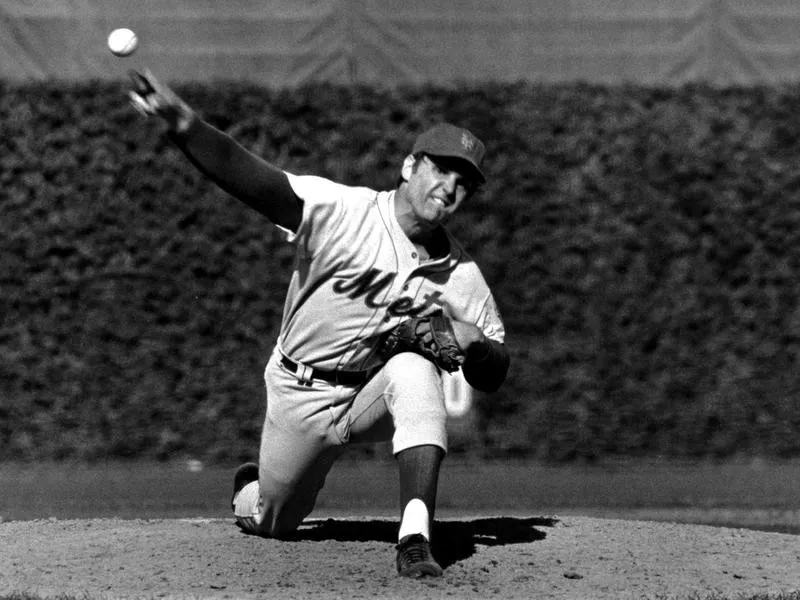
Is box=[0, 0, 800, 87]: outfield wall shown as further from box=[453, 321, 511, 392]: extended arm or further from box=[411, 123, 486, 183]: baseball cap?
box=[453, 321, 511, 392]: extended arm

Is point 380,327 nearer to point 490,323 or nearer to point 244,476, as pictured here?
point 490,323

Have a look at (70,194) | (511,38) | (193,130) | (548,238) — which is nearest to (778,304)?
(548,238)

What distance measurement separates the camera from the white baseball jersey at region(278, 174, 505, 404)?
19.4ft

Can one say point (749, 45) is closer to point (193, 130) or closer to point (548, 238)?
point (548, 238)

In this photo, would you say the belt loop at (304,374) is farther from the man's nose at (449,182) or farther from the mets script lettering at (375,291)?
the man's nose at (449,182)

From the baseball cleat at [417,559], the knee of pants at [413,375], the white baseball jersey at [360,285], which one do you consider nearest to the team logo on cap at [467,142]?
the white baseball jersey at [360,285]

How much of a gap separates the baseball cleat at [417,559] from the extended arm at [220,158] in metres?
1.22

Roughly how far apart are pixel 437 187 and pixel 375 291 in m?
0.47

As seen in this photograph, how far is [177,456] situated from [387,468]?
1500 mm

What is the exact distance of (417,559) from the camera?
5586 millimetres

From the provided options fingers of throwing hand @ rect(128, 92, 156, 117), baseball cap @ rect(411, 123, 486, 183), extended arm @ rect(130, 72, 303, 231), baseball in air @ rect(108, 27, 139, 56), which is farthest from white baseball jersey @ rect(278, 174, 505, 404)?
baseball in air @ rect(108, 27, 139, 56)

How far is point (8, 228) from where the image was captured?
36.0ft

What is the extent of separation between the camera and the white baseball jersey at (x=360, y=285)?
19.4 ft

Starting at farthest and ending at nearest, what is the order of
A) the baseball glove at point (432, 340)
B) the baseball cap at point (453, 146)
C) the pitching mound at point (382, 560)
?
the baseball cap at point (453, 146) → the baseball glove at point (432, 340) → the pitching mound at point (382, 560)
